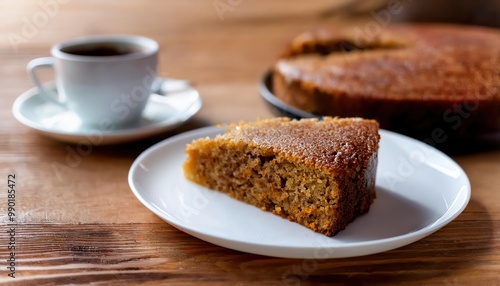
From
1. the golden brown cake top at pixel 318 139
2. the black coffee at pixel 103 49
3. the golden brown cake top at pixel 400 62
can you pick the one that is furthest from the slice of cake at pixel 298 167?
the black coffee at pixel 103 49

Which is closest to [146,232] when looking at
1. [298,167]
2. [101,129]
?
[298,167]

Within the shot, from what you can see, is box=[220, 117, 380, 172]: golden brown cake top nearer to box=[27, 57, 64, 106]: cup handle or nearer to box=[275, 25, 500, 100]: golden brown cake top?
box=[275, 25, 500, 100]: golden brown cake top

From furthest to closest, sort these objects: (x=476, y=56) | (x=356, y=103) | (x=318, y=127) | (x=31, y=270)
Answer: (x=476, y=56), (x=356, y=103), (x=318, y=127), (x=31, y=270)

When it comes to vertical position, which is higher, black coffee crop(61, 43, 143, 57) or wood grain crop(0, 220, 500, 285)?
black coffee crop(61, 43, 143, 57)

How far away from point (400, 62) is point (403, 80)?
224 millimetres

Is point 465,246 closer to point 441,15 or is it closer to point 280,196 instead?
point 280,196

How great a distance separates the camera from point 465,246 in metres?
1.39

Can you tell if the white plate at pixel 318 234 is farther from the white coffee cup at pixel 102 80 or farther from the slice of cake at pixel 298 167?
the white coffee cup at pixel 102 80

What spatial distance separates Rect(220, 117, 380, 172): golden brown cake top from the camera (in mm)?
1438

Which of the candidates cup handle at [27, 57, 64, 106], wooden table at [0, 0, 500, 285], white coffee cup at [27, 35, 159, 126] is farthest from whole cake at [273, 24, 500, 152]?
cup handle at [27, 57, 64, 106]

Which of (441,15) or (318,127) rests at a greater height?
(318,127)

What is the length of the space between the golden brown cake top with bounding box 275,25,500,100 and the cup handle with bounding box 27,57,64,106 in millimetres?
872

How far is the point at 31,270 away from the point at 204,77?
1624mm

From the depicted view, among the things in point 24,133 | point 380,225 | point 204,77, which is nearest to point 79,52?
point 24,133
